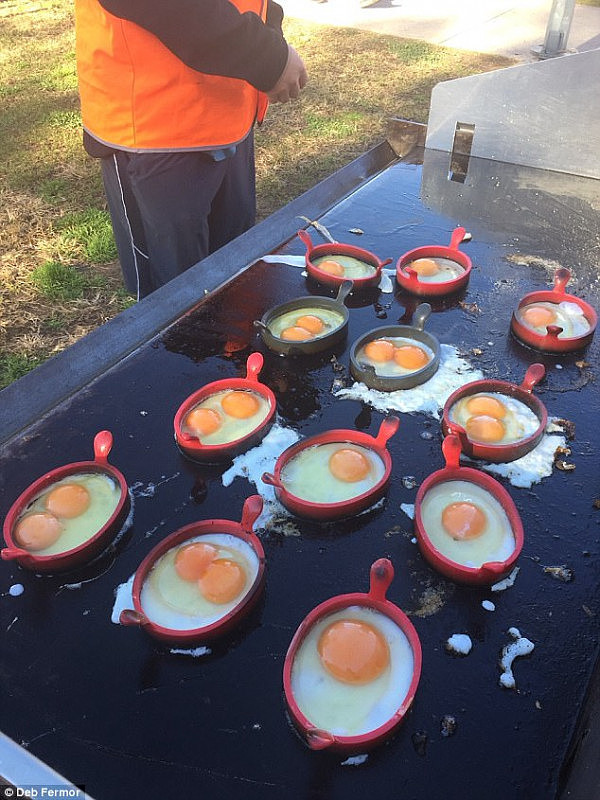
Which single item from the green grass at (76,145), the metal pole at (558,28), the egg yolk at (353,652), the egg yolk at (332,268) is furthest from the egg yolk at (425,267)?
the metal pole at (558,28)

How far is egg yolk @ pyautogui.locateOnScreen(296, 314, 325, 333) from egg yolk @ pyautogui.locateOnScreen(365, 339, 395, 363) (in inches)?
9.4

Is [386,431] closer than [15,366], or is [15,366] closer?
[386,431]

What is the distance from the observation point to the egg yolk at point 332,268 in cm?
313

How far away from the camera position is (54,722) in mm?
1547

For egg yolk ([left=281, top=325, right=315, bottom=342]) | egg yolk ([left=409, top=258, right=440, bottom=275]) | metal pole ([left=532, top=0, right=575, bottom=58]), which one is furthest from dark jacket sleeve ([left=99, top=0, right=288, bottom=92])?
metal pole ([left=532, top=0, right=575, bottom=58])

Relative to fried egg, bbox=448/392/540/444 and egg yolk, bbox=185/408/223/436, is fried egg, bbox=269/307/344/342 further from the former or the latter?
fried egg, bbox=448/392/540/444

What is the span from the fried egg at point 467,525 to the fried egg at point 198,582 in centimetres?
58

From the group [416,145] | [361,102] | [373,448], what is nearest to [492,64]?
[361,102]

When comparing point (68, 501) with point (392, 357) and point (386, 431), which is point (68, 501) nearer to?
point (386, 431)

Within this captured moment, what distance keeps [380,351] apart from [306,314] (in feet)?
1.48

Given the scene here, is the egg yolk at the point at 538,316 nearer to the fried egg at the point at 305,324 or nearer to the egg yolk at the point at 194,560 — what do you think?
the fried egg at the point at 305,324

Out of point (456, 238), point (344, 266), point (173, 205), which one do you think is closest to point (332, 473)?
point (344, 266)

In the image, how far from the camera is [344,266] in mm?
3230

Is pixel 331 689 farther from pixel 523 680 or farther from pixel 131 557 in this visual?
pixel 131 557
